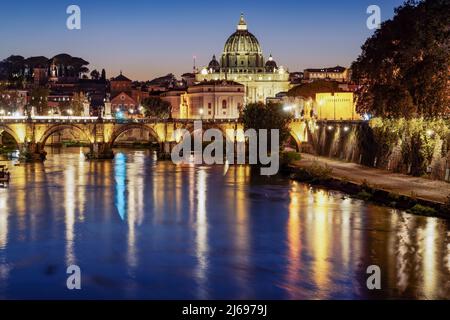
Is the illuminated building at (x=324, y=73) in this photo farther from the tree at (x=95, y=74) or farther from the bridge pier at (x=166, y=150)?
the bridge pier at (x=166, y=150)

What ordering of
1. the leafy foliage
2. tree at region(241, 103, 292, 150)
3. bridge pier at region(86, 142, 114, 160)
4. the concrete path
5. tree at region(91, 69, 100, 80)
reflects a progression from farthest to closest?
1. tree at region(91, 69, 100, 80)
2. bridge pier at region(86, 142, 114, 160)
3. tree at region(241, 103, 292, 150)
4. the leafy foliage
5. the concrete path

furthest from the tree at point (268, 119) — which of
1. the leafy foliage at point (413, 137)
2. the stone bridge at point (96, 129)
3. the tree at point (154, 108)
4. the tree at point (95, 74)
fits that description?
the tree at point (95, 74)

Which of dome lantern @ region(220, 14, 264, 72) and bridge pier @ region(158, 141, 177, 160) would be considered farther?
dome lantern @ region(220, 14, 264, 72)

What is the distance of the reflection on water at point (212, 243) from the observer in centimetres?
1842

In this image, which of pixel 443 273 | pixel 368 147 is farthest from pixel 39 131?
pixel 443 273

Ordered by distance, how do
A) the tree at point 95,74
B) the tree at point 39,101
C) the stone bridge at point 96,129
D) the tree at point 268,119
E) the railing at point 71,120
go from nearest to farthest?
1. the tree at point 268,119
2. the stone bridge at point 96,129
3. the railing at point 71,120
4. the tree at point 39,101
5. the tree at point 95,74

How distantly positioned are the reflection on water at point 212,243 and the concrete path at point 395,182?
5.53 ft

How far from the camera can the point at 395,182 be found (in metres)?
33.2

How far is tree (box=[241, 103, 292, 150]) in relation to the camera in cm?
5172

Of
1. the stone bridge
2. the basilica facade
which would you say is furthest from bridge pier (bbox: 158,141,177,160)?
the basilica facade

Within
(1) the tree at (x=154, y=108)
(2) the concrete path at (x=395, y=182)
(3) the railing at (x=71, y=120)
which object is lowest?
(2) the concrete path at (x=395, y=182)

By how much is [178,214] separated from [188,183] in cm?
1022

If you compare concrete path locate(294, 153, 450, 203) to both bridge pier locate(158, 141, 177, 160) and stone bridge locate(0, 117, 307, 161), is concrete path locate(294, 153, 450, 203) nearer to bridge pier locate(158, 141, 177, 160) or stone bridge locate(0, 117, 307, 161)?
bridge pier locate(158, 141, 177, 160)
